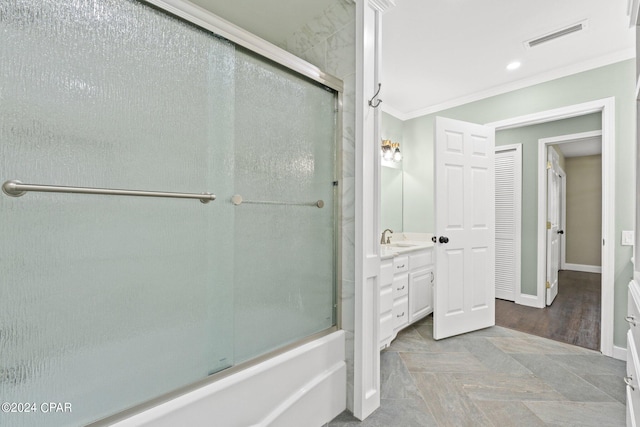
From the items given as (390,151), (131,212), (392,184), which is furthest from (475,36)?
(131,212)

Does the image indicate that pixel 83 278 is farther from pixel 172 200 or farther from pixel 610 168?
pixel 610 168

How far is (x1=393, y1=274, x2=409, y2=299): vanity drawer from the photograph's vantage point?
8.23 ft

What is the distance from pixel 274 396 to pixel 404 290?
1695 millimetres

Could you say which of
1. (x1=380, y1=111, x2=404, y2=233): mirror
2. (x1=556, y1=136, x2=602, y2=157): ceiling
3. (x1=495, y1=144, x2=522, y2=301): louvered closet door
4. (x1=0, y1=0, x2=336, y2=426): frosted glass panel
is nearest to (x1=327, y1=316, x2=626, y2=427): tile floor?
(x1=0, y1=0, x2=336, y2=426): frosted glass panel

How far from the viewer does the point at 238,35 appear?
1283mm

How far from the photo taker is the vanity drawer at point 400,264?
2.50 meters

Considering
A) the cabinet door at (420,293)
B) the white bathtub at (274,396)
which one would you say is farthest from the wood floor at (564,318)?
the white bathtub at (274,396)

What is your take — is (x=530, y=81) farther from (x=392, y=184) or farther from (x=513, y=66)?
(x=392, y=184)

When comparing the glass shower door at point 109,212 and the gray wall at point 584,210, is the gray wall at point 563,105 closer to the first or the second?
the glass shower door at point 109,212

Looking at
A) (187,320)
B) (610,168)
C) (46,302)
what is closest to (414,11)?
(610,168)

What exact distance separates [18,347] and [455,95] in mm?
4127

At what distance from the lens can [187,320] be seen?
3.76 feet

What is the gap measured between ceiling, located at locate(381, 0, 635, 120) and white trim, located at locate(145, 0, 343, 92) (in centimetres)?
101

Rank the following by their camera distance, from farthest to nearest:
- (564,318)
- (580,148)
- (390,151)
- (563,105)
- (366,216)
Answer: (580,148) → (390,151) → (564,318) → (563,105) → (366,216)
